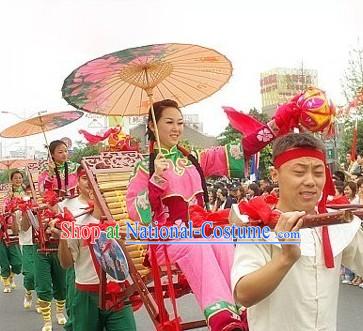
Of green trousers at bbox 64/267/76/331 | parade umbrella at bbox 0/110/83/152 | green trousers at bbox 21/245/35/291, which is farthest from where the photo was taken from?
green trousers at bbox 21/245/35/291

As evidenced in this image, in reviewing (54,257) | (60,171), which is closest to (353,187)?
(60,171)

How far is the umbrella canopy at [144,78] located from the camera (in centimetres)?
335

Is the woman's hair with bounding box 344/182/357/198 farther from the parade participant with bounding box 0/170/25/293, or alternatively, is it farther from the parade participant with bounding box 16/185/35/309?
the parade participant with bounding box 0/170/25/293

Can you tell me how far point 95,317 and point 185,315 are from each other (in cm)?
264

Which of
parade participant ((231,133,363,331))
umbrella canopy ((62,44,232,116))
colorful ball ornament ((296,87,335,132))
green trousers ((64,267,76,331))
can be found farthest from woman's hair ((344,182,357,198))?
parade participant ((231,133,363,331))

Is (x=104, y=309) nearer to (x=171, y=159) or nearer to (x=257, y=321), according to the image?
(x=171, y=159)

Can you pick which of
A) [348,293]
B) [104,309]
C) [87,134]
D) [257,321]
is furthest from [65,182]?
[257,321]

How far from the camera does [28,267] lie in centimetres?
748

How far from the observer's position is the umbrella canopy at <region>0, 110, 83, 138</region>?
6.11 meters

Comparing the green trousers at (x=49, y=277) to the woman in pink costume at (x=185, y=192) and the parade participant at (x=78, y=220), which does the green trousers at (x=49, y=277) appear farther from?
the woman in pink costume at (x=185, y=192)

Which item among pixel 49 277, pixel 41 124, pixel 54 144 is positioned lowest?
pixel 49 277

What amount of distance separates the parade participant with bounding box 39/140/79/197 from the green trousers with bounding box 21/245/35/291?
1.35m

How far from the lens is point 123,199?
4.17 m

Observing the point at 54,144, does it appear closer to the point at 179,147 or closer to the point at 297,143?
the point at 179,147
